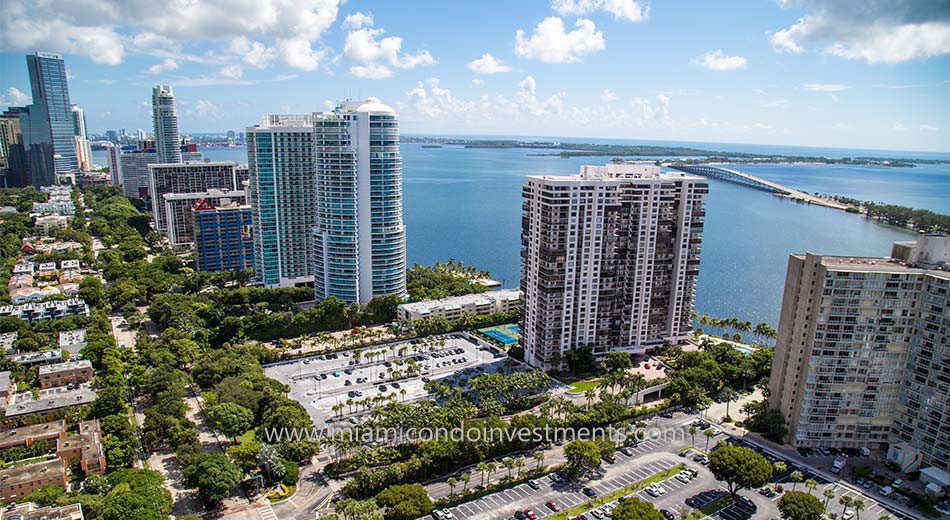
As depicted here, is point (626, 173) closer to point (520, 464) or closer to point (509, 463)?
point (520, 464)

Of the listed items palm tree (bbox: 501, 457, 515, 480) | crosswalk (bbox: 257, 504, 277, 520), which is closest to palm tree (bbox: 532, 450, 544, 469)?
palm tree (bbox: 501, 457, 515, 480)

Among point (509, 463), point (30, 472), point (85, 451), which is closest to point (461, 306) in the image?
point (509, 463)

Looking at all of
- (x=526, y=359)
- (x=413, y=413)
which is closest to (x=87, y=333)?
(x=413, y=413)

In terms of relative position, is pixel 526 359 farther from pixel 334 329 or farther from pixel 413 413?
pixel 334 329

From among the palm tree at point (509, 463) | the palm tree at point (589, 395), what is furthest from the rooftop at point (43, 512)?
the palm tree at point (589, 395)

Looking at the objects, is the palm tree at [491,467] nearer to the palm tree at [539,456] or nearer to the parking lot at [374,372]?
the palm tree at [539,456]
